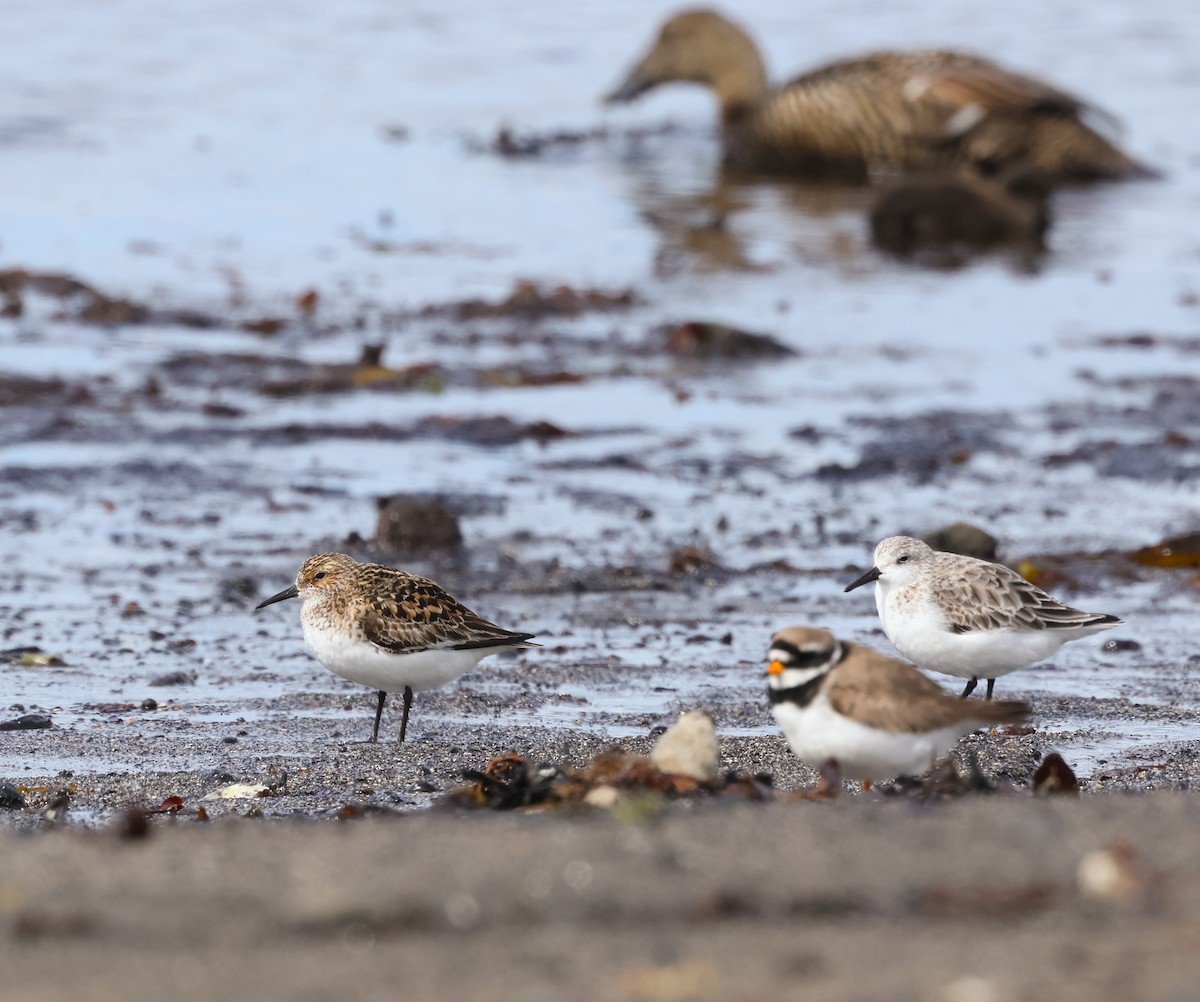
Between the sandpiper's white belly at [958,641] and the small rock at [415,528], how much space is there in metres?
2.72

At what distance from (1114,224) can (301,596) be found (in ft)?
39.7

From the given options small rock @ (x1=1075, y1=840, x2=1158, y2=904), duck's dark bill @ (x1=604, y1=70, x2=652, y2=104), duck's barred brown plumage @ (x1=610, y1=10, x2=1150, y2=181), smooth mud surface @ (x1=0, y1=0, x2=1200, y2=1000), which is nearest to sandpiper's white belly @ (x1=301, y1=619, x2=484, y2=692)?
smooth mud surface @ (x1=0, y1=0, x2=1200, y2=1000)

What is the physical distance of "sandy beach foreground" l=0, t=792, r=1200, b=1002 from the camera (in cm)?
338

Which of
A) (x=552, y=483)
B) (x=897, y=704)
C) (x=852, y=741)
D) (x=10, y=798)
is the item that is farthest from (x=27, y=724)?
(x=552, y=483)

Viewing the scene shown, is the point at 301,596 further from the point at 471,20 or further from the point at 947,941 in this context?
the point at 471,20

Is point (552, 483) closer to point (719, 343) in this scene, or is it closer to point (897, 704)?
point (719, 343)

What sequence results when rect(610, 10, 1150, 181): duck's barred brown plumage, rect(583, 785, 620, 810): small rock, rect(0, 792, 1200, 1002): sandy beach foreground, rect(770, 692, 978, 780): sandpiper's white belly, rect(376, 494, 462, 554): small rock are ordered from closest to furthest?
1. rect(0, 792, 1200, 1002): sandy beach foreground
2. rect(583, 785, 620, 810): small rock
3. rect(770, 692, 978, 780): sandpiper's white belly
4. rect(376, 494, 462, 554): small rock
5. rect(610, 10, 1150, 181): duck's barred brown plumage

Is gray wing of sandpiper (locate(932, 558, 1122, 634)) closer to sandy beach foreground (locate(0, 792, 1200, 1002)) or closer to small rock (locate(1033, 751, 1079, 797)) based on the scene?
small rock (locate(1033, 751, 1079, 797))

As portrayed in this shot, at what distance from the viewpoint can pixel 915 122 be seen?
18.8 meters

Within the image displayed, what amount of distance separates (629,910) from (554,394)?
8.19m

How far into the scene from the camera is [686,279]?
15.0 metres

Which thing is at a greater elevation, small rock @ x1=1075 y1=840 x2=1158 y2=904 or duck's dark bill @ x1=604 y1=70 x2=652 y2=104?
small rock @ x1=1075 y1=840 x2=1158 y2=904

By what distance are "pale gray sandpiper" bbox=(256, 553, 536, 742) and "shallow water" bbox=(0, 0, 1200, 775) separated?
1.07 feet

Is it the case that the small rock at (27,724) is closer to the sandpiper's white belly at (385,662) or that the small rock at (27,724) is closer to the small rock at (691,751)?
the sandpiper's white belly at (385,662)
